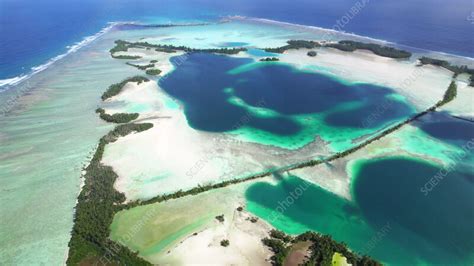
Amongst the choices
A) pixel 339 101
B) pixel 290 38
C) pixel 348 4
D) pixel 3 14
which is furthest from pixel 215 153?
pixel 3 14

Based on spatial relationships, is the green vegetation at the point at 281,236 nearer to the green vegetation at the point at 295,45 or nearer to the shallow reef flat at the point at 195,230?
the shallow reef flat at the point at 195,230

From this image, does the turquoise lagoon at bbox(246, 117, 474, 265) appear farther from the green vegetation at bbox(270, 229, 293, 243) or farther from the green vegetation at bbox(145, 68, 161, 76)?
the green vegetation at bbox(145, 68, 161, 76)

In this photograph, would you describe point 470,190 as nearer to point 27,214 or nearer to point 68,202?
point 68,202

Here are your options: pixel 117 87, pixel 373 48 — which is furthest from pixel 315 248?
pixel 373 48

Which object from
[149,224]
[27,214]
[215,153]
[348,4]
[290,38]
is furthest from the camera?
[348,4]

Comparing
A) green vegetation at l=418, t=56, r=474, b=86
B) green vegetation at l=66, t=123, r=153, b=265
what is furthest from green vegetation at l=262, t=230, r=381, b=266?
green vegetation at l=418, t=56, r=474, b=86

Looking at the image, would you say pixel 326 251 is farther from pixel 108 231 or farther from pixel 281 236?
pixel 108 231

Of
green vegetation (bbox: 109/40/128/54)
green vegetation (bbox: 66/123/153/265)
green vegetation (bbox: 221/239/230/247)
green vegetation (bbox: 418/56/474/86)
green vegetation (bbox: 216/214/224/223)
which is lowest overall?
green vegetation (bbox: 66/123/153/265)

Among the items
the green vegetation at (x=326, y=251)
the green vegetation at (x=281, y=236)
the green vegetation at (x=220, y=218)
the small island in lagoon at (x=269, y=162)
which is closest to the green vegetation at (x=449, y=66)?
the small island in lagoon at (x=269, y=162)
